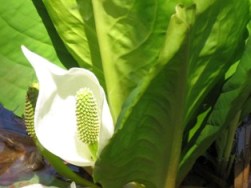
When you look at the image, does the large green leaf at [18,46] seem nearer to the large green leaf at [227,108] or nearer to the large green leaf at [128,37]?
the large green leaf at [128,37]

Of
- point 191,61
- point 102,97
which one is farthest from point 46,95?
point 191,61

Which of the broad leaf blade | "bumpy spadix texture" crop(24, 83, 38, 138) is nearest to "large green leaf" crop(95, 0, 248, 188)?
the broad leaf blade

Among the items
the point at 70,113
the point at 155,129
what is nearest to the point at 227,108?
the point at 155,129

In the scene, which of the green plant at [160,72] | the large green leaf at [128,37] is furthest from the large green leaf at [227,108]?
the large green leaf at [128,37]

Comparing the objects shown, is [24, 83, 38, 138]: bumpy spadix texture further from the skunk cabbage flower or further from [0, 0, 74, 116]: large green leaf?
[0, 0, 74, 116]: large green leaf

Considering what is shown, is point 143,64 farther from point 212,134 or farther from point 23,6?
point 23,6
